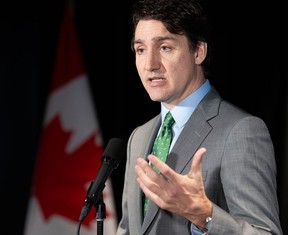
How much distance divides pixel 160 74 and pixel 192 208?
579 mm

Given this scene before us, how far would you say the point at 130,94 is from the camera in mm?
4047

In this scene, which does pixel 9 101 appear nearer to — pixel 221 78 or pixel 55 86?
pixel 55 86

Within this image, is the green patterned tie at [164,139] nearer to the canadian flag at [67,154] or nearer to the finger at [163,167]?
the finger at [163,167]

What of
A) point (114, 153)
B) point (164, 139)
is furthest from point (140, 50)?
point (114, 153)

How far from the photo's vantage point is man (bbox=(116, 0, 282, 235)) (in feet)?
4.92

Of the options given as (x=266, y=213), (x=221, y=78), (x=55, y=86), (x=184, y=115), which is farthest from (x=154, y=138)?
(x=55, y=86)

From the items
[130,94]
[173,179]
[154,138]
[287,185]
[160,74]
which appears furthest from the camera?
[130,94]

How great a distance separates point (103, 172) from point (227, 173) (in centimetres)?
37

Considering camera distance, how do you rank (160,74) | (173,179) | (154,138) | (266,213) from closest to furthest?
1. (173,179)
2. (266,213)
3. (160,74)
4. (154,138)

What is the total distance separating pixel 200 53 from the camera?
2.03m

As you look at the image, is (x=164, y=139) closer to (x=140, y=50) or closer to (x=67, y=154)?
(x=140, y=50)

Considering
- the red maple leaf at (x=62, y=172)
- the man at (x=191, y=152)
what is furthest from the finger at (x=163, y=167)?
the red maple leaf at (x=62, y=172)

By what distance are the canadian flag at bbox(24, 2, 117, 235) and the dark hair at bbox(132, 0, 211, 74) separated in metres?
2.01

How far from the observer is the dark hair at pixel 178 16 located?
1922 mm
